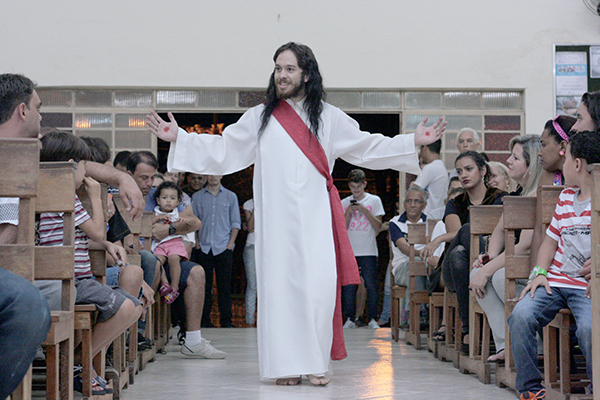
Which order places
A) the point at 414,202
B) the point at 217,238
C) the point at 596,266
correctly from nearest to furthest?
the point at 596,266, the point at 414,202, the point at 217,238

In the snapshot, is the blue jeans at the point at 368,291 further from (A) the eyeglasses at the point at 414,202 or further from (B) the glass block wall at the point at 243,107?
(B) the glass block wall at the point at 243,107

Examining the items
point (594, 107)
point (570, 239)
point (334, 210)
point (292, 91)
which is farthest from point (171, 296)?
point (594, 107)

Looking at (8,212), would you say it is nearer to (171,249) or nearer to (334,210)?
(334,210)

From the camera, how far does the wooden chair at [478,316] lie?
3725 mm

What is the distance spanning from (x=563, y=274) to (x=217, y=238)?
457 cm

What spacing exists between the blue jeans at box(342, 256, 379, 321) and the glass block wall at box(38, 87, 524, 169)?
130 centimetres

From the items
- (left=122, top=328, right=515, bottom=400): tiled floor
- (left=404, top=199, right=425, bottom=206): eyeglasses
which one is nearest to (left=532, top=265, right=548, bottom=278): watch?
(left=122, top=328, right=515, bottom=400): tiled floor

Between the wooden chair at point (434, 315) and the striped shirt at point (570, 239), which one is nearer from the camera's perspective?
the striped shirt at point (570, 239)

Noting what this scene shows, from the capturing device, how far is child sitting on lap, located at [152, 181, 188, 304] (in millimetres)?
4750

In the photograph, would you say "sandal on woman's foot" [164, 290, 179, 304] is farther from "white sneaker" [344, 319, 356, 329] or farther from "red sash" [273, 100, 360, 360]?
"white sneaker" [344, 319, 356, 329]

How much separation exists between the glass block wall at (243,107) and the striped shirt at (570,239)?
4.76m

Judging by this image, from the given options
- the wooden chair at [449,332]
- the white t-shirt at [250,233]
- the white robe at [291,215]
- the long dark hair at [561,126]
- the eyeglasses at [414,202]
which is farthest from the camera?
the white t-shirt at [250,233]

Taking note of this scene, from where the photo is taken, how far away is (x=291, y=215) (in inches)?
Result: 147

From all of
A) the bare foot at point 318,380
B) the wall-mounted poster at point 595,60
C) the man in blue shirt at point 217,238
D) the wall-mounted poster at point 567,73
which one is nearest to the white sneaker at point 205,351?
the bare foot at point 318,380
